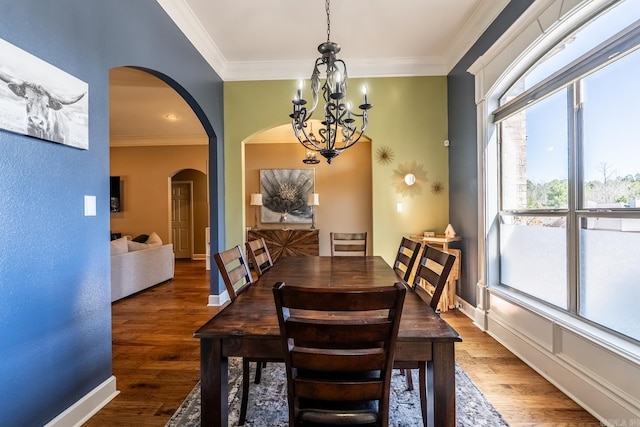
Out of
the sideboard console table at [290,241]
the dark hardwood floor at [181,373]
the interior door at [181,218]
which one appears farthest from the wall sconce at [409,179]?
the interior door at [181,218]

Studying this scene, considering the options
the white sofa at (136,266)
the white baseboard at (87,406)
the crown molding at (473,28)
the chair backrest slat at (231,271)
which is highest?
the crown molding at (473,28)

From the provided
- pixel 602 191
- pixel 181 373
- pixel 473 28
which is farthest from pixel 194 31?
pixel 602 191

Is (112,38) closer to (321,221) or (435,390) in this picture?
(435,390)

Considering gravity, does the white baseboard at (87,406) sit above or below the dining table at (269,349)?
below

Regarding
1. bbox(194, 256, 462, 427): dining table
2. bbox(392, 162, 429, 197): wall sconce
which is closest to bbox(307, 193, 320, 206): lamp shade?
bbox(392, 162, 429, 197): wall sconce

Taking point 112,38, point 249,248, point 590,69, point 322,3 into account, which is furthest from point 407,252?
point 112,38

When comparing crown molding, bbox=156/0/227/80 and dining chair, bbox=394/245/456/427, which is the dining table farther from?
crown molding, bbox=156/0/227/80

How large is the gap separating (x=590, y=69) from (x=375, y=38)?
2.10 metres

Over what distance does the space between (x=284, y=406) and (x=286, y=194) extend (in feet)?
16.2

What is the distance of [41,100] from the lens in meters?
1.48

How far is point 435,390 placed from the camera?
3.69 ft

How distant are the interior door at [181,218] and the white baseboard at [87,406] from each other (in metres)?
6.55

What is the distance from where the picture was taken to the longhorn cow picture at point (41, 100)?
1321 millimetres

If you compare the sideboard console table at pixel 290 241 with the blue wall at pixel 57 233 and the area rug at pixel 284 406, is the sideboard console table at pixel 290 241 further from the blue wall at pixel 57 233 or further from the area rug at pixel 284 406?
the blue wall at pixel 57 233
